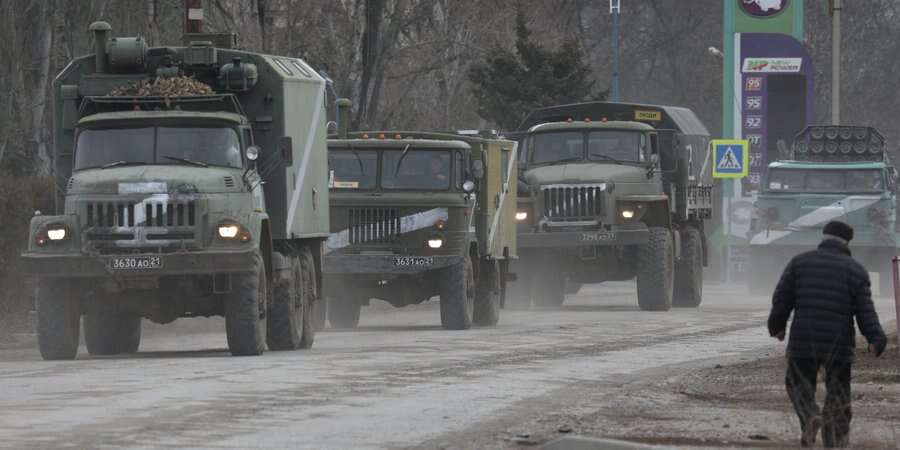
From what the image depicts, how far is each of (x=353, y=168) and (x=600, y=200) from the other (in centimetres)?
670

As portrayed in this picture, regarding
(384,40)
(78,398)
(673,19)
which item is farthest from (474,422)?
(673,19)

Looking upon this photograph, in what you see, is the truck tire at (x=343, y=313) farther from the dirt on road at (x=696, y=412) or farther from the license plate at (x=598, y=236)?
the dirt on road at (x=696, y=412)

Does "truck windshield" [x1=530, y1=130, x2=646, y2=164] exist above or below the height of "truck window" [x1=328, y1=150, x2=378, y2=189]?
above

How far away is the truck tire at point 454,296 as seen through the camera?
2695 cm

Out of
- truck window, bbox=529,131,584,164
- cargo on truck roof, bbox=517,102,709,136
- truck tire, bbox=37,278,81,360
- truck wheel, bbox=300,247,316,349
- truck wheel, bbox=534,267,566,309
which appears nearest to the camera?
truck tire, bbox=37,278,81,360

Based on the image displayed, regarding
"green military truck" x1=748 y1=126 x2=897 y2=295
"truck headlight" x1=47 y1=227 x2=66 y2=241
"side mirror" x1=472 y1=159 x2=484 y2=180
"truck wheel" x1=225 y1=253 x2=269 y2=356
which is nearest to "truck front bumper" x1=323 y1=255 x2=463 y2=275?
"side mirror" x1=472 y1=159 x2=484 y2=180

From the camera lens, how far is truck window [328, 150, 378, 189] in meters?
27.4

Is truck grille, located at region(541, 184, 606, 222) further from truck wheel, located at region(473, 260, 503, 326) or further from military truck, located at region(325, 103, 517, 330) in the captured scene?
military truck, located at region(325, 103, 517, 330)

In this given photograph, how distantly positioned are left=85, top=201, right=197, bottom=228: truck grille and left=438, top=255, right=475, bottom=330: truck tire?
22.8 ft

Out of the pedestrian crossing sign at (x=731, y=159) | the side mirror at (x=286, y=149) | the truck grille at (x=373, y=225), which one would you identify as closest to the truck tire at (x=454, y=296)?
the truck grille at (x=373, y=225)

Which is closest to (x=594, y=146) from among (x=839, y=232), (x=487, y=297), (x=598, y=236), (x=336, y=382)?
(x=598, y=236)

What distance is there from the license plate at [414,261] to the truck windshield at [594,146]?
294 inches

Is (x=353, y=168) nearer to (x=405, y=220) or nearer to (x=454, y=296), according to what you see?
(x=405, y=220)

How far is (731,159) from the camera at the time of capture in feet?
157
